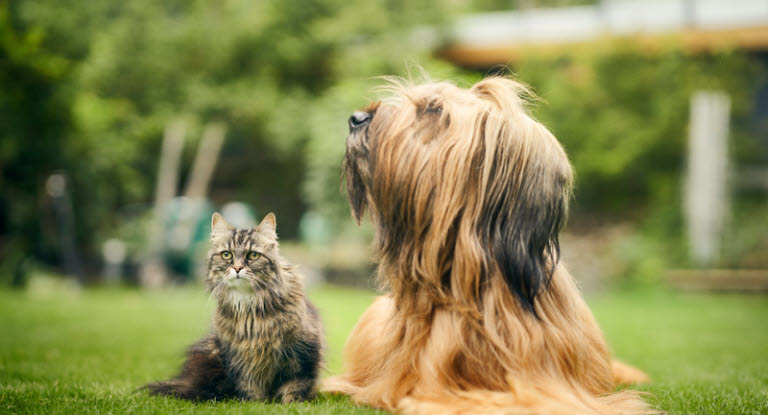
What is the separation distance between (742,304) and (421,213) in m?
10.2

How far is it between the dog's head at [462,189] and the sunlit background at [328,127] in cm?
709

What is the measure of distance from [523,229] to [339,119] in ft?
39.8

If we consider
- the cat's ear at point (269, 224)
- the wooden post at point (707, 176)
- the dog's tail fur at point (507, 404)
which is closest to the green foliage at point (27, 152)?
the cat's ear at point (269, 224)

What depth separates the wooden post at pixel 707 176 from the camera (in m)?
12.8

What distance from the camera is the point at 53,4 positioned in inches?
546

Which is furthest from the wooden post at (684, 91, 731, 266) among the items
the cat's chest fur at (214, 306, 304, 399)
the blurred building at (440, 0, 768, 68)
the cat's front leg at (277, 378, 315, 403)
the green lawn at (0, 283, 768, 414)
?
the cat's chest fur at (214, 306, 304, 399)

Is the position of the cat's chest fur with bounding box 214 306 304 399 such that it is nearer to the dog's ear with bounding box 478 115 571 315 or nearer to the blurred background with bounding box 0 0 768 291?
the dog's ear with bounding box 478 115 571 315

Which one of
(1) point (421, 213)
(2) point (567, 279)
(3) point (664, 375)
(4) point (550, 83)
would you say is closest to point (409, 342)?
(1) point (421, 213)

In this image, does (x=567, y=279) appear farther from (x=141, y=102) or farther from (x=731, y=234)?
(x=141, y=102)

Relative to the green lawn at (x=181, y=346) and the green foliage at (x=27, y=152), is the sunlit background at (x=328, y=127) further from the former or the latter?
the green lawn at (x=181, y=346)

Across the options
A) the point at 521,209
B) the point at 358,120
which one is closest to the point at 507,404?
the point at 521,209

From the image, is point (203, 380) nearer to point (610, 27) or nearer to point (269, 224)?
point (269, 224)

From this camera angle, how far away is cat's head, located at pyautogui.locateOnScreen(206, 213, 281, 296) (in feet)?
9.55

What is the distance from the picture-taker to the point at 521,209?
265cm
